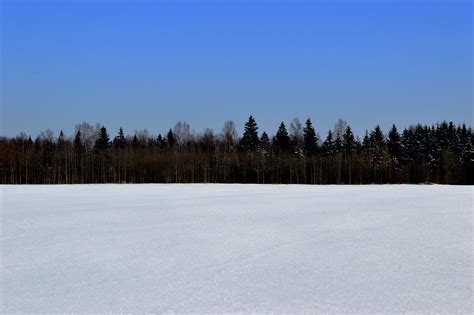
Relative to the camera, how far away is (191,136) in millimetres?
95750

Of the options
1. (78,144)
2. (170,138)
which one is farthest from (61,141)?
(170,138)

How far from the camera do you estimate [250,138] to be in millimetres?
78250

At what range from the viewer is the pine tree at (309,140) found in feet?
241

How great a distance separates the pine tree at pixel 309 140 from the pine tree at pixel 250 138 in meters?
7.94

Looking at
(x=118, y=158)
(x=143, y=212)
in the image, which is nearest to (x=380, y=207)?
(x=143, y=212)

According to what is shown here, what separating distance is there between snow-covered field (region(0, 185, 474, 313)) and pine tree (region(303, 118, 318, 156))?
60621mm

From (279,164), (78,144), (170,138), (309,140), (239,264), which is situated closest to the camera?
(239,264)

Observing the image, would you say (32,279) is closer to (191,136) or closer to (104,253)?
(104,253)

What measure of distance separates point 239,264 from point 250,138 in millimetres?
71164

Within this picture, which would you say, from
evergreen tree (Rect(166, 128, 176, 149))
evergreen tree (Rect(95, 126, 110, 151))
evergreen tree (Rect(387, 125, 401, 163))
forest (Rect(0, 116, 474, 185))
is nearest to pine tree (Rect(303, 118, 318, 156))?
forest (Rect(0, 116, 474, 185))

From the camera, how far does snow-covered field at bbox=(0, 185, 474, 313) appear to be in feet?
18.0

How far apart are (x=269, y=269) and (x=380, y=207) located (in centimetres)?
976

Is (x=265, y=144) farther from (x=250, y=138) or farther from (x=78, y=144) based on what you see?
(x=78, y=144)

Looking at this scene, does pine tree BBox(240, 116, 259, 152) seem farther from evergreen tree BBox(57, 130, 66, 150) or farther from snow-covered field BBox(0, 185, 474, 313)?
snow-covered field BBox(0, 185, 474, 313)
